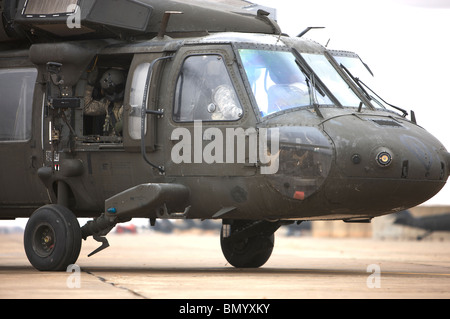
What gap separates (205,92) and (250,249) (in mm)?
3601

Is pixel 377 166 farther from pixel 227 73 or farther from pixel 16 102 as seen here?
pixel 16 102

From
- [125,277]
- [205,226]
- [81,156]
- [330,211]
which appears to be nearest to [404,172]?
[330,211]

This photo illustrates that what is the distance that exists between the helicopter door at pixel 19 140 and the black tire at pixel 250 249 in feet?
10.5

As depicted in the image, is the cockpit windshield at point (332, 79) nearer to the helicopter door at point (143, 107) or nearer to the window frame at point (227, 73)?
the window frame at point (227, 73)

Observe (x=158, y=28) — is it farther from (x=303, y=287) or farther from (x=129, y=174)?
(x=303, y=287)

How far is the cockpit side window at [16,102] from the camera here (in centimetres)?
1467

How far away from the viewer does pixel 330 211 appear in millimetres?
12711

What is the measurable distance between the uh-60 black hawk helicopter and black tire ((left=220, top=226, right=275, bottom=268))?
0.51m

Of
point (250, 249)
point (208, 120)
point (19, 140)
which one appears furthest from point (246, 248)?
point (19, 140)

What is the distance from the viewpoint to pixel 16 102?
14.9 m

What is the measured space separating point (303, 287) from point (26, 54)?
20.7ft

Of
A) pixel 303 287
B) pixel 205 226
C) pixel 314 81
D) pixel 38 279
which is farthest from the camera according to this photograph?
pixel 205 226

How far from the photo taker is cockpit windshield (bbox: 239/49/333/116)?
1292cm

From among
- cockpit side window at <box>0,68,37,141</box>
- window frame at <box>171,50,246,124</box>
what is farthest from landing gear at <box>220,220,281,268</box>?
cockpit side window at <box>0,68,37,141</box>
